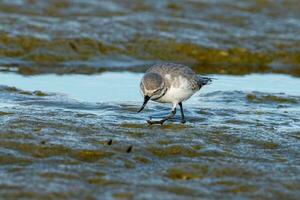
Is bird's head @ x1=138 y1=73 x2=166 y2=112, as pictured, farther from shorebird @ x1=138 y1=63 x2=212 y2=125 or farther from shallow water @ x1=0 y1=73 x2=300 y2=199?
shallow water @ x1=0 y1=73 x2=300 y2=199

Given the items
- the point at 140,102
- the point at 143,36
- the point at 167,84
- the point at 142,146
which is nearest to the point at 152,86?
the point at 167,84

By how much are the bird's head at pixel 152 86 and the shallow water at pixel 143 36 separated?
555 centimetres

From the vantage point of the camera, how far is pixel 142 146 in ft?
35.2

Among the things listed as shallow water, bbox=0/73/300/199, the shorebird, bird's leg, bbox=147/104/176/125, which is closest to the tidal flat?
shallow water, bbox=0/73/300/199

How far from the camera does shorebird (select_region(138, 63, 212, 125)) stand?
38.8 feet

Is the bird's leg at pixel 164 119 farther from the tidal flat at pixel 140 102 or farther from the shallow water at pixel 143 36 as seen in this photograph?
the shallow water at pixel 143 36

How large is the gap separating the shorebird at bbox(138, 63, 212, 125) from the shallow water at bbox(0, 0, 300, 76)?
5.23 metres

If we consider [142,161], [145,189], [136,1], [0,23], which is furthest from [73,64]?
[145,189]

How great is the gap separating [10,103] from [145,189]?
16.8ft

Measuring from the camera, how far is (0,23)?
19.5 meters

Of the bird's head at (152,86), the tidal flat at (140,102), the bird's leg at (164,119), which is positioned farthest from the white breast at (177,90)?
the tidal flat at (140,102)

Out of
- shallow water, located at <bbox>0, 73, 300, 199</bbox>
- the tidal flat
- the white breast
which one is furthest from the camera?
the white breast

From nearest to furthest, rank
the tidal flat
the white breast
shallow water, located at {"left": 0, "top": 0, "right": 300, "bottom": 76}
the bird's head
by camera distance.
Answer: the tidal flat → the bird's head → the white breast → shallow water, located at {"left": 0, "top": 0, "right": 300, "bottom": 76}

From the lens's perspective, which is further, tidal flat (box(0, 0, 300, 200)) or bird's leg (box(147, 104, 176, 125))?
bird's leg (box(147, 104, 176, 125))
